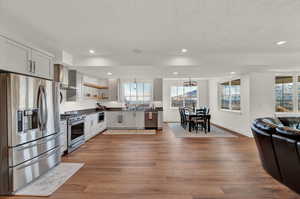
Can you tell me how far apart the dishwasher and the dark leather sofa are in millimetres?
4507

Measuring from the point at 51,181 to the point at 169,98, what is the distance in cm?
760

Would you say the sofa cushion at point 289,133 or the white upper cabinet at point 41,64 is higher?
the white upper cabinet at point 41,64

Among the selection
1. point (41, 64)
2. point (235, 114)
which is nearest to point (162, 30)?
point (41, 64)

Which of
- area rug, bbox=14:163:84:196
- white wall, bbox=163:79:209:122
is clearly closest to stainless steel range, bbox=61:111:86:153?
area rug, bbox=14:163:84:196

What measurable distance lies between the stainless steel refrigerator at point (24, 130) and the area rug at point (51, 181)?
8cm

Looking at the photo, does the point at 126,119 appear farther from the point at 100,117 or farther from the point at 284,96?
the point at 284,96

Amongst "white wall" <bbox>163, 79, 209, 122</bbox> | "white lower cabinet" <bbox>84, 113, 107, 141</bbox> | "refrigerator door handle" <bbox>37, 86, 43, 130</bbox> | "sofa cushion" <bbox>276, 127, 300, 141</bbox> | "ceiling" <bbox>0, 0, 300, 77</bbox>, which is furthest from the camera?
"white wall" <bbox>163, 79, 209, 122</bbox>

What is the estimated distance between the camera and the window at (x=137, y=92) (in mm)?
8219

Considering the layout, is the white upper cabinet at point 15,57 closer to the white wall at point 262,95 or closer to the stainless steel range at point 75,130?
the stainless steel range at point 75,130

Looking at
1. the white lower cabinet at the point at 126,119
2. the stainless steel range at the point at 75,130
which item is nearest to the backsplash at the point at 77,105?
the stainless steel range at the point at 75,130

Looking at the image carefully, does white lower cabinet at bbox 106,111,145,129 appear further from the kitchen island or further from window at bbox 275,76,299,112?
window at bbox 275,76,299,112

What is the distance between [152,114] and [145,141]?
6.68ft

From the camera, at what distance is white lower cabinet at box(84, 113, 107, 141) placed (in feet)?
16.3

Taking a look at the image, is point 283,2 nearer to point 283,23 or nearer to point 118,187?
point 283,23
